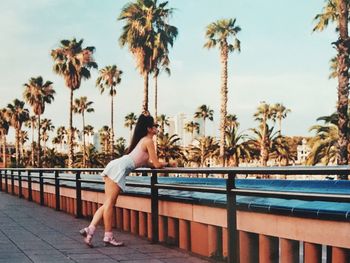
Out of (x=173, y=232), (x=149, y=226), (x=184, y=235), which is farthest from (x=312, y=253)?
(x=149, y=226)

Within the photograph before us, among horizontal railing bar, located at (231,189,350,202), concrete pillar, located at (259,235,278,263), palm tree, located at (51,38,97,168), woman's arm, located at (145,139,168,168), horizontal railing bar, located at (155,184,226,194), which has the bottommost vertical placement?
concrete pillar, located at (259,235,278,263)

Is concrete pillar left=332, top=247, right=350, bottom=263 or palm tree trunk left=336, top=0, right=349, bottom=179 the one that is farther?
palm tree trunk left=336, top=0, right=349, bottom=179

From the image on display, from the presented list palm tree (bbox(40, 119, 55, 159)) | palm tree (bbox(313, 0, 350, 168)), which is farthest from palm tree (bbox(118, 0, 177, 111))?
palm tree (bbox(40, 119, 55, 159))

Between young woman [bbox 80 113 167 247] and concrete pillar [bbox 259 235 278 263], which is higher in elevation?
young woman [bbox 80 113 167 247]

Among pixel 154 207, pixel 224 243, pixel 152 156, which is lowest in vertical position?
pixel 224 243

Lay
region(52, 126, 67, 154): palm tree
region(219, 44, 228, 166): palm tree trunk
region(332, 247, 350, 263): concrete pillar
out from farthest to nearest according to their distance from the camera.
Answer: region(52, 126, 67, 154): palm tree < region(219, 44, 228, 166): palm tree trunk < region(332, 247, 350, 263): concrete pillar

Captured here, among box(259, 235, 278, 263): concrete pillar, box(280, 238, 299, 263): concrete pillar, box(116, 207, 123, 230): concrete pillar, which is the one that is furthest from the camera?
box(116, 207, 123, 230): concrete pillar

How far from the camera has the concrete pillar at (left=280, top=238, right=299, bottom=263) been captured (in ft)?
15.8

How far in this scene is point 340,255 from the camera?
4.29 m

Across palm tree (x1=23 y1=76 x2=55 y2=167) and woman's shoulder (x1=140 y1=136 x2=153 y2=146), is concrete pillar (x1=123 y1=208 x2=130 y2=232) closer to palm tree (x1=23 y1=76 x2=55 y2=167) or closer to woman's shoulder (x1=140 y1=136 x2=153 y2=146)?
woman's shoulder (x1=140 y1=136 x2=153 y2=146)

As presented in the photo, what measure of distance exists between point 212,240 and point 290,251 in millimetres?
1337

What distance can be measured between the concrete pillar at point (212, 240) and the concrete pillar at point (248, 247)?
0.59m

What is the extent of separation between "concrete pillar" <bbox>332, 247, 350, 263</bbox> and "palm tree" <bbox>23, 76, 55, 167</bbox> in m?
62.1

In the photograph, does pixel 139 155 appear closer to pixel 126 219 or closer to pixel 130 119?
pixel 126 219
